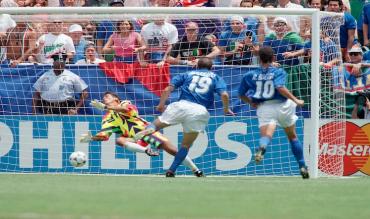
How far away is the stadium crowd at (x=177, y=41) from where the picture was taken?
59.1 feet

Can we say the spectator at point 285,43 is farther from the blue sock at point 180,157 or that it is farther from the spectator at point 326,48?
the blue sock at point 180,157

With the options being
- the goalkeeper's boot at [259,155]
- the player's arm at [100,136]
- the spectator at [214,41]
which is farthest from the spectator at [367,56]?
the player's arm at [100,136]

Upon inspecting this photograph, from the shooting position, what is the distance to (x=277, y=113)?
1588cm

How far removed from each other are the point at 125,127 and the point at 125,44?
1.54 meters

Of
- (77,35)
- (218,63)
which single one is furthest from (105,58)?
(218,63)

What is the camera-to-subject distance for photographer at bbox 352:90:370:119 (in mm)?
18375

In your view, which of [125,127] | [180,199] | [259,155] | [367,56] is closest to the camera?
[180,199]

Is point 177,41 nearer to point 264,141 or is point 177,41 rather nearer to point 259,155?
point 264,141

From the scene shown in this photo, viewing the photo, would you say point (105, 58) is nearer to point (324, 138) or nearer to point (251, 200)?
point (324, 138)

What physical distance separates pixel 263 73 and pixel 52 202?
5933mm

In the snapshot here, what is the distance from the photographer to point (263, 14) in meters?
17.3

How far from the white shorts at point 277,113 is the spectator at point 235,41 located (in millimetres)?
2253

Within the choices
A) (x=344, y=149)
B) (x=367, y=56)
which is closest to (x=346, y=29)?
(x=367, y=56)

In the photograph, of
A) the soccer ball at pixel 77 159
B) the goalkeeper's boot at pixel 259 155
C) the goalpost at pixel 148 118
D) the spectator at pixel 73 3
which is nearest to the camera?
the goalkeeper's boot at pixel 259 155
